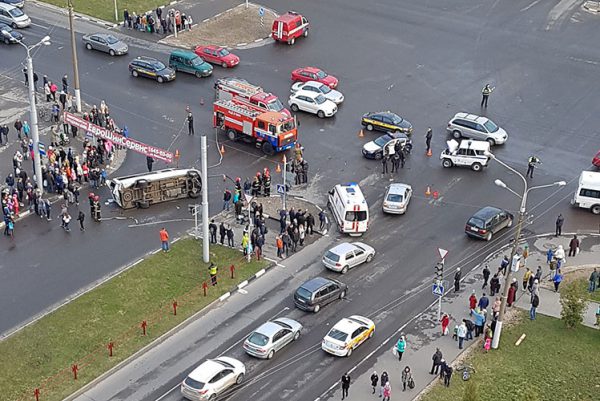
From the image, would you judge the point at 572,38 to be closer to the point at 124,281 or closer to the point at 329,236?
the point at 329,236

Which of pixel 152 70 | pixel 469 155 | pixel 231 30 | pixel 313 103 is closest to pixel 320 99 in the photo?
pixel 313 103

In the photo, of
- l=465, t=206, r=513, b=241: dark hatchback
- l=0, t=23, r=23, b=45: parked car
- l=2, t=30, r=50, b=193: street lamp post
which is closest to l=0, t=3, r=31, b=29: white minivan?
l=0, t=23, r=23, b=45: parked car

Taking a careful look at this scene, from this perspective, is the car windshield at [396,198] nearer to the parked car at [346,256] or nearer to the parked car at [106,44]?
the parked car at [346,256]

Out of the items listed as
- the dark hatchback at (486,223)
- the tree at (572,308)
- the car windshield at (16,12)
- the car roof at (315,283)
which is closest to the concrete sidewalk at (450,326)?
the dark hatchback at (486,223)

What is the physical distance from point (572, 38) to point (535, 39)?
11.3 ft

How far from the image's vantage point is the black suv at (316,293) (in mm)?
49688

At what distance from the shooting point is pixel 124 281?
170ft

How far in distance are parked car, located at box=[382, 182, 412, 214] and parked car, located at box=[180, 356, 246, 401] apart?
18.2 meters

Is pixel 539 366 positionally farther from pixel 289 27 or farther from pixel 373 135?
pixel 289 27

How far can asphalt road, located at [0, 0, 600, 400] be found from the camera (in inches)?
1980

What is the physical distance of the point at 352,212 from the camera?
56.7m

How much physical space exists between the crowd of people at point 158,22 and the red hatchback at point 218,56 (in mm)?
6474

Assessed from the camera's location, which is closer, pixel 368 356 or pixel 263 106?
pixel 368 356

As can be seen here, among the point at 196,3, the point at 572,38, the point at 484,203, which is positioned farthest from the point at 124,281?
the point at 572,38
